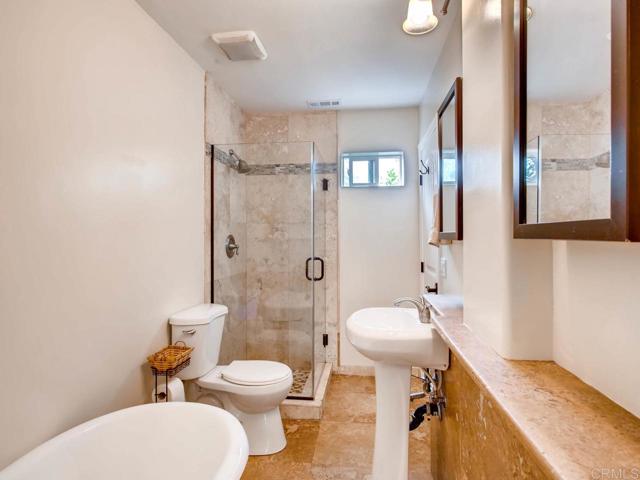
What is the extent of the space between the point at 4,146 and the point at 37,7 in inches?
21.3

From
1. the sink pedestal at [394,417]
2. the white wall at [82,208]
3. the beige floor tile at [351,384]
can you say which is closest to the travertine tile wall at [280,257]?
the beige floor tile at [351,384]

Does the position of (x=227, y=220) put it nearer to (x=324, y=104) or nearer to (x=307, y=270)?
(x=307, y=270)

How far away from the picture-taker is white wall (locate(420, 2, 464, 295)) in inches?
Answer: 68.8

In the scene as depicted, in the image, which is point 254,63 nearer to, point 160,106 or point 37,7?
point 160,106

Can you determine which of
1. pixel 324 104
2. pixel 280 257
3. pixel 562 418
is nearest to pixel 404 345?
pixel 562 418

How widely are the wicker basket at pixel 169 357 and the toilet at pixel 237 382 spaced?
0.13 meters

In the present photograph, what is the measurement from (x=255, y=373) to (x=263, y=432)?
1.18 feet

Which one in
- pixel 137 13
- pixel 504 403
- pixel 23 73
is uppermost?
pixel 137 13

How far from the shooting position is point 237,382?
1.98 meters

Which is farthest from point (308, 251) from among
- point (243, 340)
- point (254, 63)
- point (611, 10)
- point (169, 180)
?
point (611, 10)

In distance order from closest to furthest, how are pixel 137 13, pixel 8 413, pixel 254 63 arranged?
pixel 8 413 < pixel 137 13 < pixel 254 63

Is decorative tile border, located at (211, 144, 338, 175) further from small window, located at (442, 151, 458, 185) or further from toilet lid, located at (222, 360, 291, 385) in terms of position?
toilet lid, located at (222, 360, 291, 385)

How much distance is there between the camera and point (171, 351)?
1766mm

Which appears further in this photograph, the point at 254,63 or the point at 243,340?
the point at 243,340
